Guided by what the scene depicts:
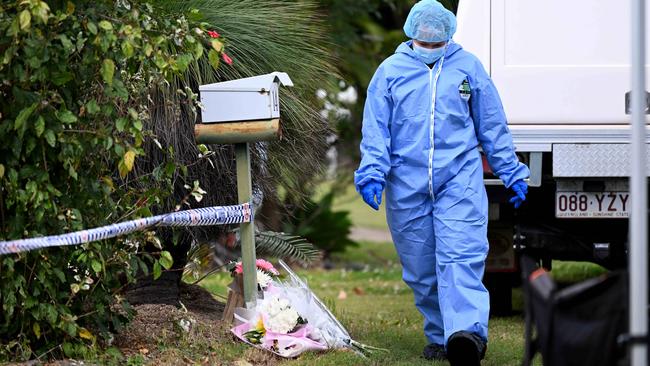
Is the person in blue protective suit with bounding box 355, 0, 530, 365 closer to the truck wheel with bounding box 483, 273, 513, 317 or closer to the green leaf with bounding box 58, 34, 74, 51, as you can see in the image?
the green leaf with bounding box 58, 34, 74, 51

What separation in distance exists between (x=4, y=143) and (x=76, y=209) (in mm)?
368

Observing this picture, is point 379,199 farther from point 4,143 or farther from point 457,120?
point 4,143

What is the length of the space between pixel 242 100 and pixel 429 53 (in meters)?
0.89

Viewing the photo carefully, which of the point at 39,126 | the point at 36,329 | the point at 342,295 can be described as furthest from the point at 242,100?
the point at 342,295

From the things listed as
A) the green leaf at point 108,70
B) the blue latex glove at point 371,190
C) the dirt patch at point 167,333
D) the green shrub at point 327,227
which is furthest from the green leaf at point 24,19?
the green shrub at point 327,227

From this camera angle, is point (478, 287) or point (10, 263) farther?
point (478, 287)

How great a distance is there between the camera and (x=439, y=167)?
5.06 meters

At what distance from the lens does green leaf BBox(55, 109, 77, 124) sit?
13.4 ft

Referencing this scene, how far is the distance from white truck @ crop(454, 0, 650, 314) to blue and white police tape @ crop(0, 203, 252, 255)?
1.79 metres

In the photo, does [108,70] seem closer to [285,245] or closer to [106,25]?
[106,25]

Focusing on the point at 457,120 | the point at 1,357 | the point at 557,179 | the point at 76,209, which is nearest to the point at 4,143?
the point at 76,209

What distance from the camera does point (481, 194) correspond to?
5156 millimetres

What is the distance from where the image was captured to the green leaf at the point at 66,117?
408cm

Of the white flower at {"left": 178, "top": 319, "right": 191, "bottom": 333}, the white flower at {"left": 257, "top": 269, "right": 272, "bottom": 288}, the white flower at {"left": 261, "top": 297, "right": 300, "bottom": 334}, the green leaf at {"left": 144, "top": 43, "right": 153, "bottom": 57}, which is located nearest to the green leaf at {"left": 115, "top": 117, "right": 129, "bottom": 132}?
the green leaf at {"left": 144, "top": 43, "right": 153, "bottom": 57}
